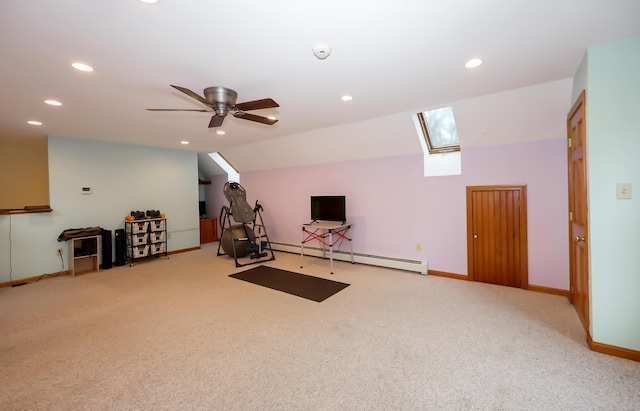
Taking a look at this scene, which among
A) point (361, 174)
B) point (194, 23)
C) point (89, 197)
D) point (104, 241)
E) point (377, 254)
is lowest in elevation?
point (377, 254)

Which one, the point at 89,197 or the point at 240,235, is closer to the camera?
the point at 89,197

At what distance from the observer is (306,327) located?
9.45ft

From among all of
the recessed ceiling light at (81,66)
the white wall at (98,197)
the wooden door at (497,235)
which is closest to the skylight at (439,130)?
the wooden door at (497,235)

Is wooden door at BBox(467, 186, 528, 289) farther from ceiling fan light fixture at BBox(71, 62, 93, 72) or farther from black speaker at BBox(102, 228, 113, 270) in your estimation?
black speaker at BBox(102, 228, 113, 270)

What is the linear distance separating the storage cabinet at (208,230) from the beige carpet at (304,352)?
3907mm

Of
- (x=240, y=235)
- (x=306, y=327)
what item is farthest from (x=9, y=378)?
(x=240, y=235)

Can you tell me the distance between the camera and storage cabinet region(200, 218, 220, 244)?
787 centimetres

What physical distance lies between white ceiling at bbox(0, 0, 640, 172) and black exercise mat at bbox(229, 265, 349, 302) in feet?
8.35

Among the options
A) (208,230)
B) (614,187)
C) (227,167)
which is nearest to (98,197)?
(208,230)

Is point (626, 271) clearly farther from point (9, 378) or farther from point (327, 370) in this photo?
point (9, 378)

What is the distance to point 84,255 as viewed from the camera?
5.01m

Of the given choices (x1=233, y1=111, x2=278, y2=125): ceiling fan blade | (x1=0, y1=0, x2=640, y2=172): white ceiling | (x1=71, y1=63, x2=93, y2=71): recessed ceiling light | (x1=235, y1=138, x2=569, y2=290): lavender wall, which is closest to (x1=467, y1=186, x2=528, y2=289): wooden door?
(x1=235, y1=138, x2=569, y2=290): lavender wall

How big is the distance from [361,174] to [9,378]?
4.94m

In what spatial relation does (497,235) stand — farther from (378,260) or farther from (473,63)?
(473,63)
